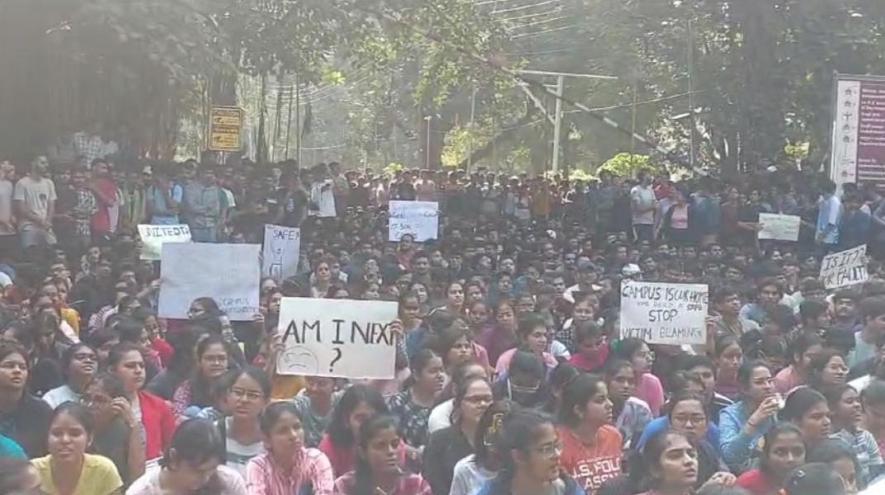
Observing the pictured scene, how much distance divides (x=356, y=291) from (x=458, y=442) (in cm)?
506

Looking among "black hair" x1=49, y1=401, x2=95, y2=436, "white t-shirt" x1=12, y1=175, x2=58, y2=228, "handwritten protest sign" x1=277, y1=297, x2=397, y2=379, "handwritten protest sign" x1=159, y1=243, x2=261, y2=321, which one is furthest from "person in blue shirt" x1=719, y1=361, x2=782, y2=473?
"white t-shirt" x1=12, y1=175, x2=58, y2=228

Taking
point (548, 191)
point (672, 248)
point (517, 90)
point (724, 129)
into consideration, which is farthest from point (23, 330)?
point (517, 90)

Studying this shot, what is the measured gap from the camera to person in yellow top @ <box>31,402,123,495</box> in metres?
5.74

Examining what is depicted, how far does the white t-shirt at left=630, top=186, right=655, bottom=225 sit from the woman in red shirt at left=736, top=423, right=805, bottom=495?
14.7 m

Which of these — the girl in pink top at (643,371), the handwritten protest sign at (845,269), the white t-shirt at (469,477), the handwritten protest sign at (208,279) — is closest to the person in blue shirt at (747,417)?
the girl in pink top at (643,371)

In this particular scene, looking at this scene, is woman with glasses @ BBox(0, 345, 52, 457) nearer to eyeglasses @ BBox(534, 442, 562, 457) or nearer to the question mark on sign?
the question mark on sign

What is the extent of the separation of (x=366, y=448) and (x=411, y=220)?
39.7 ft

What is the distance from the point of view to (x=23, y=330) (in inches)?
335

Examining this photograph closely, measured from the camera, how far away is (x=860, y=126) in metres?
19.9

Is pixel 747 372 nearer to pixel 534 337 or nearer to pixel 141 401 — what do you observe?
pixel 534 337

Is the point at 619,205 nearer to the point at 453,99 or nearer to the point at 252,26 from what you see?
the point at 252,26

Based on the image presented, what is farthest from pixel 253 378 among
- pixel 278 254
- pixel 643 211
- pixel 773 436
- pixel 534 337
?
pixel 643 211

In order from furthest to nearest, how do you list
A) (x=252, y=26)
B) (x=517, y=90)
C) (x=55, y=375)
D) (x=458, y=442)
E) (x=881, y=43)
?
(x=517, y=90) → (x=881, y=43) → (x=252, y=26) → (x=55, y=375) → (x=458, y=442)

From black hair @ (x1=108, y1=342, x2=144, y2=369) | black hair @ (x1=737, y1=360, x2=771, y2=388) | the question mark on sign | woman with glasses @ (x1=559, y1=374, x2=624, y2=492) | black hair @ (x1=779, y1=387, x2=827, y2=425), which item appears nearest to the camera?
woman with glasses @ (x1=559, y1=374, x2=624, y2=492)
